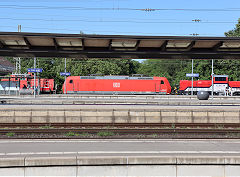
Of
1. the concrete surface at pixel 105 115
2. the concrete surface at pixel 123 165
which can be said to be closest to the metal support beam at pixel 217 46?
the concrete surface at pixel 105 115

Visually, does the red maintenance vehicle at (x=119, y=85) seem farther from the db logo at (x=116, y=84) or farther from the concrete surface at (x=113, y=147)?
the concrete surface at (x=113, y=147)

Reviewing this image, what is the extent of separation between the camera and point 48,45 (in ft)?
48.9

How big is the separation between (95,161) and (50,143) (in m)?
3.60

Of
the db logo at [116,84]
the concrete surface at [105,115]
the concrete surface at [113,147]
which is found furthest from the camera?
the db logo at [116,84]

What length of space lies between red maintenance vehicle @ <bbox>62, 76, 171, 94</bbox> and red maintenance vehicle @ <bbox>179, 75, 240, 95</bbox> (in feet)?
32.1

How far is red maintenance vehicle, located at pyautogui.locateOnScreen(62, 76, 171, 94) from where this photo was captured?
43.4 metres

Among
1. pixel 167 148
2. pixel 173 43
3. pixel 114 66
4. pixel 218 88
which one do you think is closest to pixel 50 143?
pixel 167 148

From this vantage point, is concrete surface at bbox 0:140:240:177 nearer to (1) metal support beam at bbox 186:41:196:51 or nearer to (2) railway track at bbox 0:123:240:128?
(2) railway track at bbox 0:123:240:128

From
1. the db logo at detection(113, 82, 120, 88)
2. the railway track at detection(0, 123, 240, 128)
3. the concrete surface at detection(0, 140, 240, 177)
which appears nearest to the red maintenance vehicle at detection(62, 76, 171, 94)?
the db logo at detection(113, 82, 120, 88)

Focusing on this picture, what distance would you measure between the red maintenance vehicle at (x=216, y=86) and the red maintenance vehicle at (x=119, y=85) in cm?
978

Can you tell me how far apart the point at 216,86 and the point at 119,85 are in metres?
20.0

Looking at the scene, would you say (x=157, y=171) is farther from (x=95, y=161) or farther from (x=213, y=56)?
(x=213, y=56)

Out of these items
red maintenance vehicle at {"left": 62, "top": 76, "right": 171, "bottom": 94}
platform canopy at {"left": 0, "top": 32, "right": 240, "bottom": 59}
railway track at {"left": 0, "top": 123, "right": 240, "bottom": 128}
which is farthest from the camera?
red maintenance vehicle at {"left": 62, "top": 76, "right": 171, "bottom": 94}

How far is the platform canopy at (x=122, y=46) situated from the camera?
1372cm
